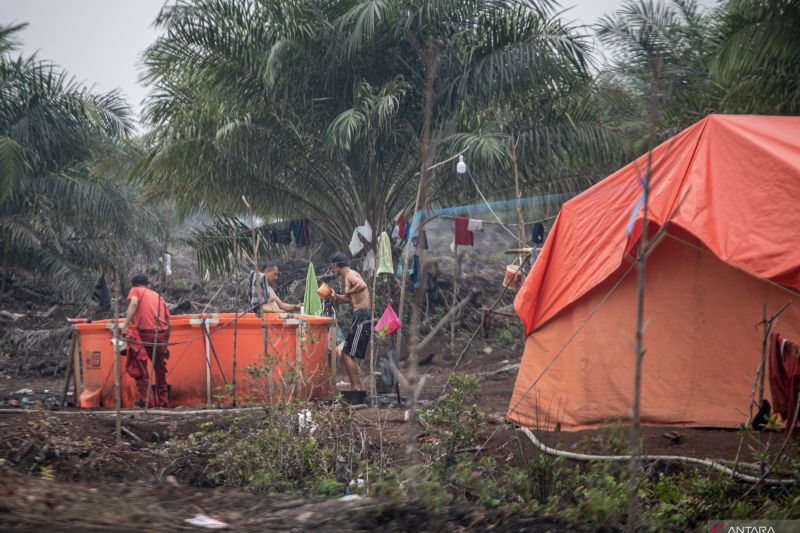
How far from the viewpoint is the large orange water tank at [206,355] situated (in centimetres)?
934

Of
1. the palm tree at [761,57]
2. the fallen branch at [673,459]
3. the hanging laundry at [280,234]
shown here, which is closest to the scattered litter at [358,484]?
the fallen branch at [673,459]

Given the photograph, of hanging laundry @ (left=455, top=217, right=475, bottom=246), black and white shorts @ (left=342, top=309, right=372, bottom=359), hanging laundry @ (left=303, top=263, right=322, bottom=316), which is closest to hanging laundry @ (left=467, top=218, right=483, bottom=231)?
hanging laundry @ (left=455, top=217, right=475, bottom=246)

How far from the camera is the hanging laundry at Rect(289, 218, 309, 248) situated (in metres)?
15.4

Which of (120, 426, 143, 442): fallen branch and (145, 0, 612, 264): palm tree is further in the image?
(145, 0, 612, 264): palm tree

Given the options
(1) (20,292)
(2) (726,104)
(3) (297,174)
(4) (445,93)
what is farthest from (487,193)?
(1) (20,292)

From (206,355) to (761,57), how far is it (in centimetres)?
668

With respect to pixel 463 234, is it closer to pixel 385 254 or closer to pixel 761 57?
pixel 385 254

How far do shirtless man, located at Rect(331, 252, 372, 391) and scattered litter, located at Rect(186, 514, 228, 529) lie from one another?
5765mm

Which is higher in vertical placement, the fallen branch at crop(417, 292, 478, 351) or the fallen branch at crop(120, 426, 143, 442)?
the fallen branch at crop(417, 292, 478, 351)

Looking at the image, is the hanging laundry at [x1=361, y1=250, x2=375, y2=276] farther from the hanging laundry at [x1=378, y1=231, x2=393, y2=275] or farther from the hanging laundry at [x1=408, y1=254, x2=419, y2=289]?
the hanging laundry at [x1=378, y1=231, x2=393, y2=275]

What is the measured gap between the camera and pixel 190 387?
966cm

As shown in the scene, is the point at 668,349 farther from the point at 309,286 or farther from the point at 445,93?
the point at 445,93

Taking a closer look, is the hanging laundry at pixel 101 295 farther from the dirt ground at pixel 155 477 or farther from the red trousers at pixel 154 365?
the dirt ground at pixel 155 477

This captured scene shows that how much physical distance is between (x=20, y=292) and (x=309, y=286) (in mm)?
11509
